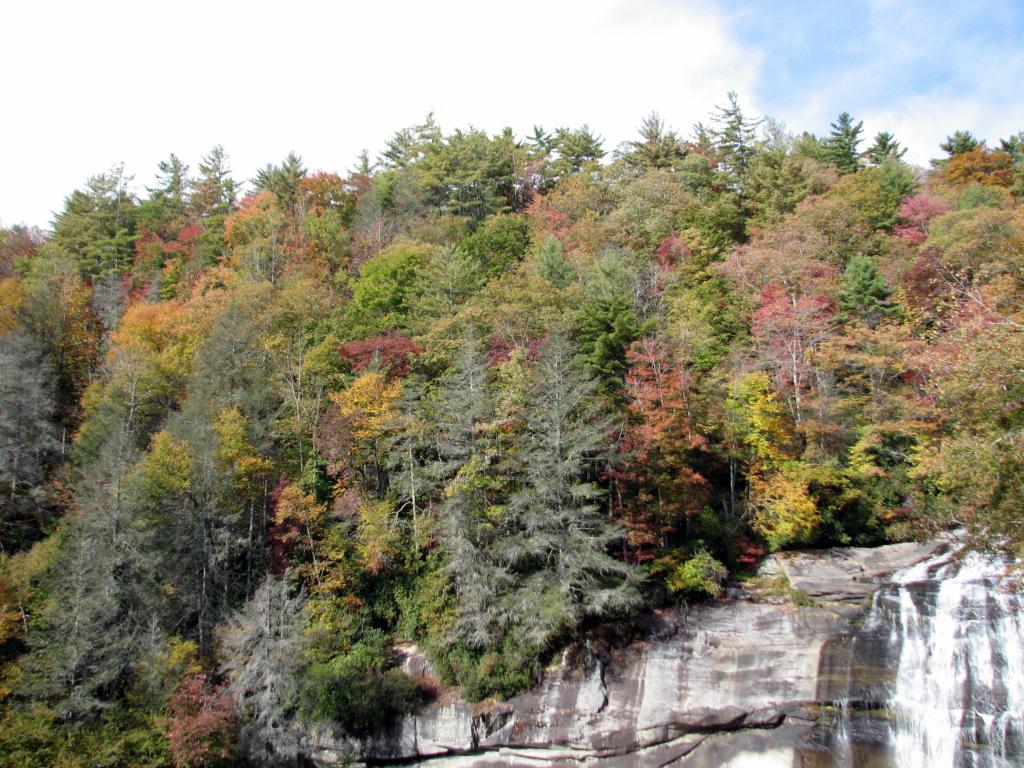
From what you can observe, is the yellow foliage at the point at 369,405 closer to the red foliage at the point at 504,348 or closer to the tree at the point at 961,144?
the red foliage at the point at 504,348

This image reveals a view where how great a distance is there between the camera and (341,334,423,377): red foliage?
32906mm

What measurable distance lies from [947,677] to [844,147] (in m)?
53.0

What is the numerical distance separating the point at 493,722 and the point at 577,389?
13.2m

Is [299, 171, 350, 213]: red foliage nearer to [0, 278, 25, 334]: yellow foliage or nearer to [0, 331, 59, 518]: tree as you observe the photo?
[0, 278, 25, 334]: yellow foliage

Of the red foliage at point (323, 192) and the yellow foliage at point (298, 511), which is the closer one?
the yellow foliage at point (298, 511)

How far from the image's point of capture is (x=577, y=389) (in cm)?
2538

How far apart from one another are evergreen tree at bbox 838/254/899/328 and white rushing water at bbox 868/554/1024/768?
1418 cm

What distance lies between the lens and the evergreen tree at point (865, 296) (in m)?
32.7

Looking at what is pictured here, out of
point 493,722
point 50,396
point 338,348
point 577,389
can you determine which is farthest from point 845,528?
point 50,396

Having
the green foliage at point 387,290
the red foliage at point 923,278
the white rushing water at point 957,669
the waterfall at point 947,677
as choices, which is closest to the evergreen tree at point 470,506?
the green foliage at point 387,290

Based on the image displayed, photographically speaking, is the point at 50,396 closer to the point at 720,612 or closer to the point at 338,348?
the point at 338,348

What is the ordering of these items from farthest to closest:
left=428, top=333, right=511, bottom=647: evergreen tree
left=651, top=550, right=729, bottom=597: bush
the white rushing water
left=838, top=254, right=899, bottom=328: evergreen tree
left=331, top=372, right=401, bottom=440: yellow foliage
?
left=838, top=254, right=899, bottom=328: evergreen tree → left=331, top=372, right=401, bottom=440: yellow foliage → left=651, top=550, right=729, bottom=597: bush → left=428, top=333, right=511, bottom=647: evergreen tree → the white rushing water

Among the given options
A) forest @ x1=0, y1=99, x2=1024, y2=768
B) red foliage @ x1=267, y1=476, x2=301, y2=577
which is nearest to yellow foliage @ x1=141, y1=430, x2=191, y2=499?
forest @ x1=0, y1=99, x2=1024, y2=768

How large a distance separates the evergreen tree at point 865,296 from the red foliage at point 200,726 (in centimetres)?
3285
